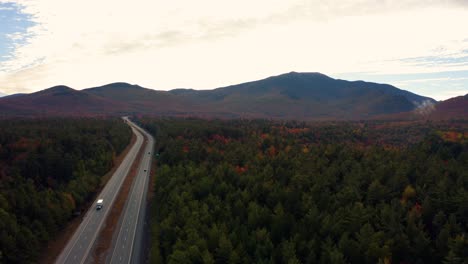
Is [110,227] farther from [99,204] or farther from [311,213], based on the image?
[311,213]

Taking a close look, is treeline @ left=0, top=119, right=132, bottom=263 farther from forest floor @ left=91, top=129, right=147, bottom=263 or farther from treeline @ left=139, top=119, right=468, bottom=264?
treeline @ left=139, top=119, right=468, bottom=264

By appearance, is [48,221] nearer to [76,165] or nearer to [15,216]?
[15,216]

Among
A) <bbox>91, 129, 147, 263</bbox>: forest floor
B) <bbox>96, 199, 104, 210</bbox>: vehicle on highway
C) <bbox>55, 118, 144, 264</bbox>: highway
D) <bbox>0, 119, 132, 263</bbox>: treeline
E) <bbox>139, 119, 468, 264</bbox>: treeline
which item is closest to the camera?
<bbox>139, 119, 468, 264</bbox>: treeline

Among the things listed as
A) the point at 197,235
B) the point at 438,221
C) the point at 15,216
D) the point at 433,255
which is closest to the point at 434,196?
the point at 438,221

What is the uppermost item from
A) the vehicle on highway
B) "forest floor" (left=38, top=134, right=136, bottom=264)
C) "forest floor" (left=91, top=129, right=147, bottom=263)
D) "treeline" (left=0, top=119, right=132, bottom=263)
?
"treeline" (left=0, top=119, right=132, bottom=263)

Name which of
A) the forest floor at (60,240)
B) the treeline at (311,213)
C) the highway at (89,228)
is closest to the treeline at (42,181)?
the forest floor at (60,240)

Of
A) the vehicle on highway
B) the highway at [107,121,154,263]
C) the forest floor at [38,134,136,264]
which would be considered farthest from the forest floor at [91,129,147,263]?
the forest floor at [38,134,136,264]

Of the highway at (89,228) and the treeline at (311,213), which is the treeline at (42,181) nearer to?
the highway at (89,228)
